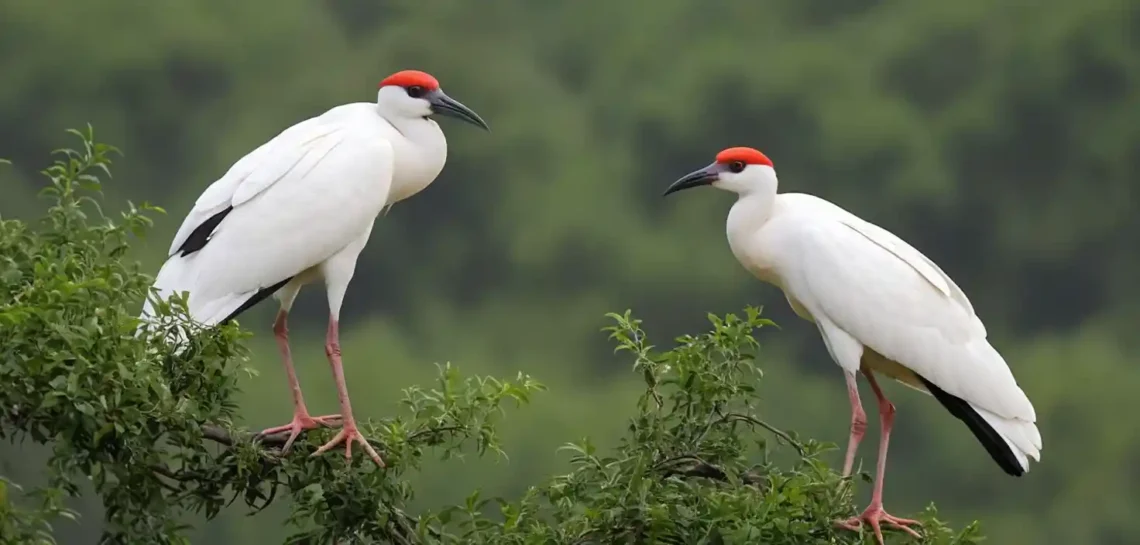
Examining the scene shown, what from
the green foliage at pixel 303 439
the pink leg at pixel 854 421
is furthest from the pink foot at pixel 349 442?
the pink leg at pixel 854 421

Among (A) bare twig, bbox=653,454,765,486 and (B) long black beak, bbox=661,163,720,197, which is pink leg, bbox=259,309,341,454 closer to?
(A) bare twig, bbox=653,454,765,486

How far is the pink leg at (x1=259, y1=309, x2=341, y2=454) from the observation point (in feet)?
17.0

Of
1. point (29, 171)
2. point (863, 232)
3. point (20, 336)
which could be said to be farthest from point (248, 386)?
point (20, 336)

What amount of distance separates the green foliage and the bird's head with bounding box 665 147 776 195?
1.30 metres

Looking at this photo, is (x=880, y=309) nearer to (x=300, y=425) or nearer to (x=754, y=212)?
(x=754, y=212)

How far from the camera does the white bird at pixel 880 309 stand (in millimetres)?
6066

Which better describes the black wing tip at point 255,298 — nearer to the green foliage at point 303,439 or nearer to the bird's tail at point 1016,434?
the green foliage at point 303,439

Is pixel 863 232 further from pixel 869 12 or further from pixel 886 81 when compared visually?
pixel 869 12

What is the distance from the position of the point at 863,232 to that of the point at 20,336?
289cm

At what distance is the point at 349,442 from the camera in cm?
509

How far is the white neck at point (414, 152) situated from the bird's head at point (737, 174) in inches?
29.6

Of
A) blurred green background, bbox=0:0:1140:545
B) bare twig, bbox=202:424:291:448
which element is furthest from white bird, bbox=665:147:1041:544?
blurred green background, bbox=0:0:1140:545

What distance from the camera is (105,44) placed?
3688 cm

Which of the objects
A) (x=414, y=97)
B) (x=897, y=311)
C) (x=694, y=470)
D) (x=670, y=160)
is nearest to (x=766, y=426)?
(x=694, y=470)
